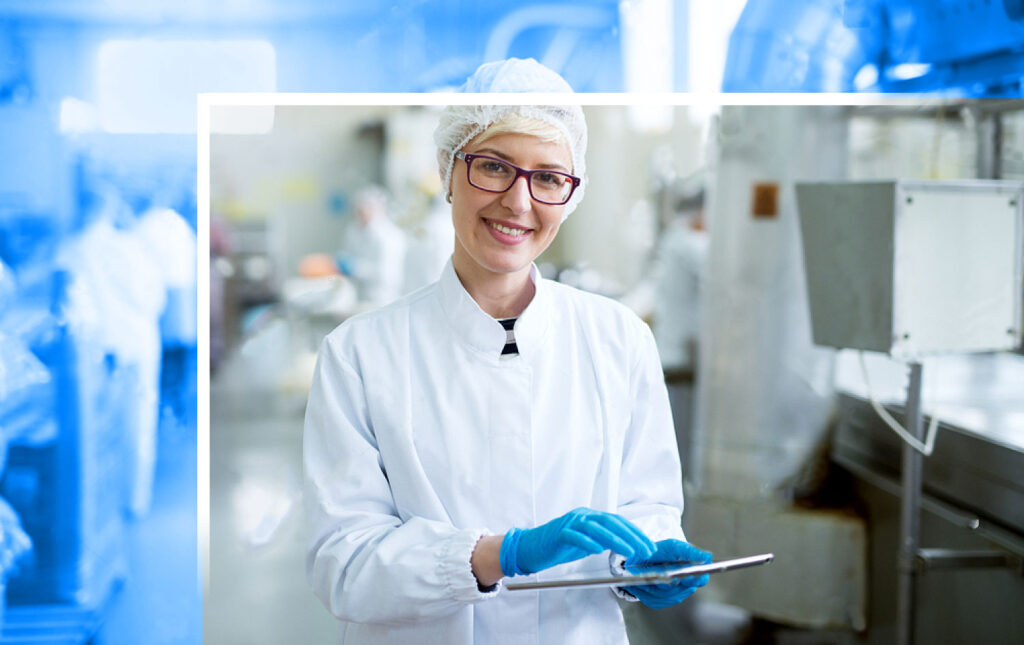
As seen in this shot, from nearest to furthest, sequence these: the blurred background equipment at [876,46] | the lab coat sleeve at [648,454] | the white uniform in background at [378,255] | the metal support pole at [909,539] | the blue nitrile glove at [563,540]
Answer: the blue nitrile glove at [563,540] → the lab coat sleeve at [648,454] → the blurred background equipment at [876,46] → the metal support pole at [909,539] → the white uniform in background at [378,255]

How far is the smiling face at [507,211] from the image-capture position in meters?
1.14

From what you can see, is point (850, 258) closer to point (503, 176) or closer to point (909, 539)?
point (909, 539)

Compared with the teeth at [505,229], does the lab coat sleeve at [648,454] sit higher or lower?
lower

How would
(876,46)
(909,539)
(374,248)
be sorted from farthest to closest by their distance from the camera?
(374,248)
(909,539)
(876,46)

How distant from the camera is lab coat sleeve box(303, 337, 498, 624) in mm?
1050

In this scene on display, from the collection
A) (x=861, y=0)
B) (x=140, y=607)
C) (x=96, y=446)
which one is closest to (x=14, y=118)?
(x=96, y=446)

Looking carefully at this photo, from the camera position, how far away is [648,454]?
1.25m

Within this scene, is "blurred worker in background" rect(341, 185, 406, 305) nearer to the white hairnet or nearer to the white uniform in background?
the white uniform in background

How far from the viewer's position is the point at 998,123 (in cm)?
223

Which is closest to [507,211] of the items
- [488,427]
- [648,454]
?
[488,427]

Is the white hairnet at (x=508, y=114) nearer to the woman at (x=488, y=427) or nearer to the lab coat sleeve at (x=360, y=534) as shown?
the woman at (x=488, y=427)

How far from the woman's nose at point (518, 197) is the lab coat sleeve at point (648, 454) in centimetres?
29

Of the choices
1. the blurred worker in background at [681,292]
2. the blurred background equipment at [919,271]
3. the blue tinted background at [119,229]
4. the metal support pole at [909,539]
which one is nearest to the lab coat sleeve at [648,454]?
the blue tinted background at [119,229]

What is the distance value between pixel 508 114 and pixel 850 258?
0.91 meters
